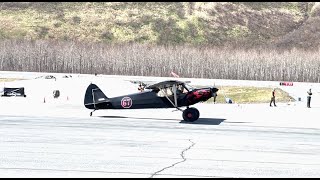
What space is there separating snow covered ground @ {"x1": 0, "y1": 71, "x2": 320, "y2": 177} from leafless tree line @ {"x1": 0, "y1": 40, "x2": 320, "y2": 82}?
4866cm

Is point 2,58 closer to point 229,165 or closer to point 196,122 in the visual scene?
point 196,122

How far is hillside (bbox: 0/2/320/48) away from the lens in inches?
5271

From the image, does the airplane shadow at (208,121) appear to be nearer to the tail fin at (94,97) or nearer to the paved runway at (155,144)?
the paved runway at (155,144)

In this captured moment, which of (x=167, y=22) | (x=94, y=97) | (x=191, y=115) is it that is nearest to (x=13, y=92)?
(x=94, y=97)

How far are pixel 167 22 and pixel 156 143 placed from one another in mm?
124306

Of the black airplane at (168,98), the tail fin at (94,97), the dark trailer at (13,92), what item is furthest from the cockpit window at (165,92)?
the dark trailer at (13,92)

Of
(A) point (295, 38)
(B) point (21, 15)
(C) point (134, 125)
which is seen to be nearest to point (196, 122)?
(C) point (134, 125)

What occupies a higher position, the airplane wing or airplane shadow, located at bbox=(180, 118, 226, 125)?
the airplane wing

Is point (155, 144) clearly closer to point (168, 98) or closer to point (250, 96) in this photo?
point (168, 98)

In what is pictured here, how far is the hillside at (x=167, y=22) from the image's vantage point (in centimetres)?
13388

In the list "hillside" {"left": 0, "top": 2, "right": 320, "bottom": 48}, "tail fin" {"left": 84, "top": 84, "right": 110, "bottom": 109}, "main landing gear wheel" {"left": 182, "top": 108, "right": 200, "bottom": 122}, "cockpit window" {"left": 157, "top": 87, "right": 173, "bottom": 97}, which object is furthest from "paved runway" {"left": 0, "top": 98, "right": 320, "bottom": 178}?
"hillside" {"left": 0, "top": 2, "right": 320, "bottom": 48}

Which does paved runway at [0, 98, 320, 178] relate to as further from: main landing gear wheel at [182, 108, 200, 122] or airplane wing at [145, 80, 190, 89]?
airplane wing at [145, 80, 190, 89]

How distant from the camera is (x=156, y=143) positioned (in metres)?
21.3

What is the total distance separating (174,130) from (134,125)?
8.61 feet
